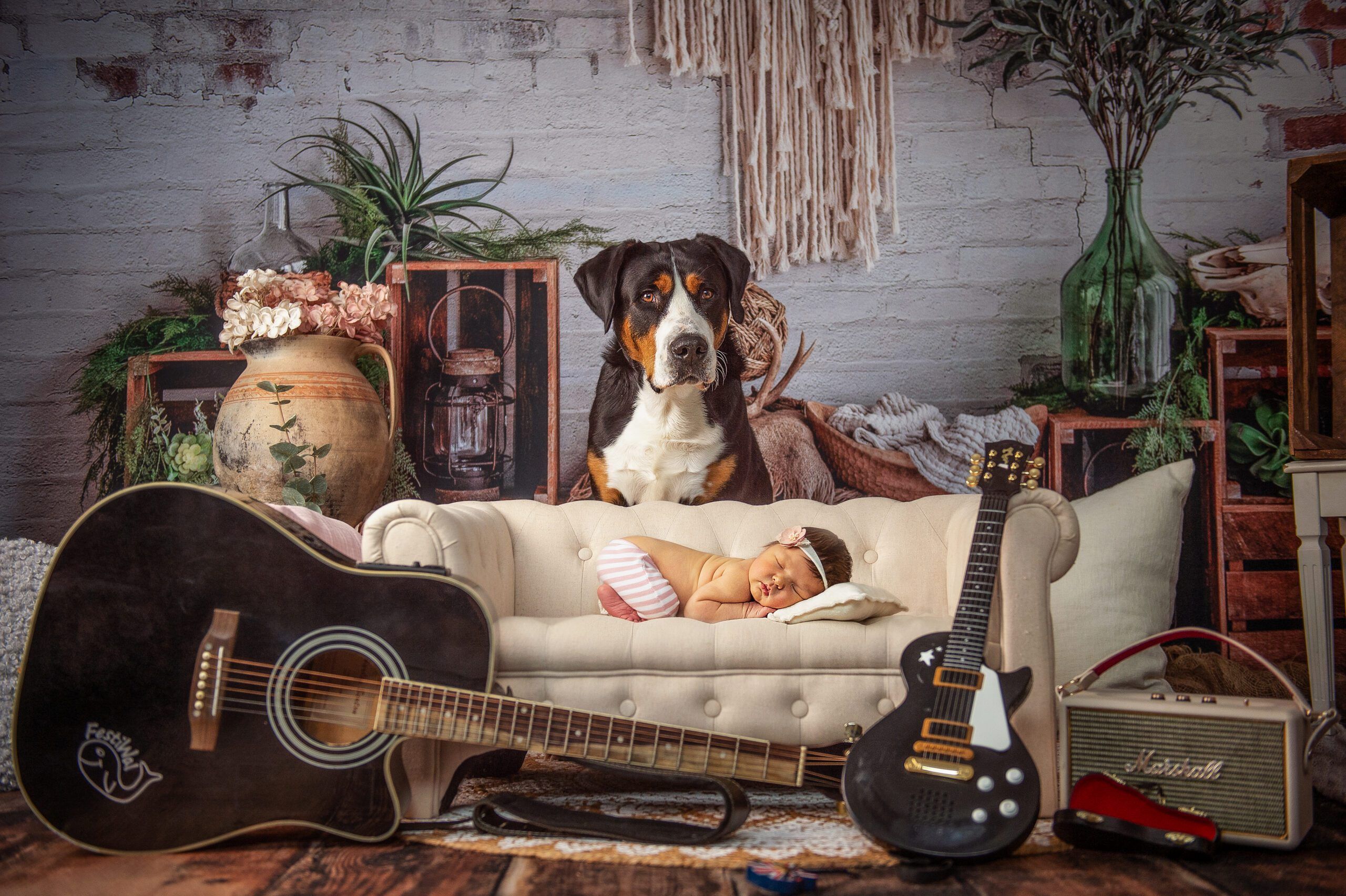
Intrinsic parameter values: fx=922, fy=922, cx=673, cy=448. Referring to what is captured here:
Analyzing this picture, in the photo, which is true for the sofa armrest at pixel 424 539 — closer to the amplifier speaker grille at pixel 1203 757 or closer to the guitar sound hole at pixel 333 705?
the guitar sound hole at pixel 333 705

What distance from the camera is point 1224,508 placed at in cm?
256

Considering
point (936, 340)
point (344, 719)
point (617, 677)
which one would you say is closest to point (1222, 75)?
point (936, 340)

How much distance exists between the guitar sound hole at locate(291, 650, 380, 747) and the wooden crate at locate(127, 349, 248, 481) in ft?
4.84

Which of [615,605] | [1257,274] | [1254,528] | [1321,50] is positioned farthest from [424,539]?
[1321,50]

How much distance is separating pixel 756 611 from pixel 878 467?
→ 84cm

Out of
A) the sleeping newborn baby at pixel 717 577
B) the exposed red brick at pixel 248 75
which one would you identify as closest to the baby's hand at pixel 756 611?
the sleeping newborn baby at pixel 717 577

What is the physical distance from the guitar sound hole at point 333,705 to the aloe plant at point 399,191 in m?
1.53

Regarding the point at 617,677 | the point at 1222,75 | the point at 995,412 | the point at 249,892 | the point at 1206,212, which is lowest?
the point at 249,892

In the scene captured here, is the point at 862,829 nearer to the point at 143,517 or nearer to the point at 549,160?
the point at 143,517

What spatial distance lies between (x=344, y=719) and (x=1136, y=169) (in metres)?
2.51

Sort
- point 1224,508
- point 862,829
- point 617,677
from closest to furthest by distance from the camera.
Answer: point 862,829 → point 617,677 → point 1224,508

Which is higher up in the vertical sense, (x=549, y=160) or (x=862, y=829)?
(x=549, y=160)

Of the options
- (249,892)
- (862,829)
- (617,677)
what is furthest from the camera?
(617,677)

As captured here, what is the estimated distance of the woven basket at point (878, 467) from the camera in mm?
2641
